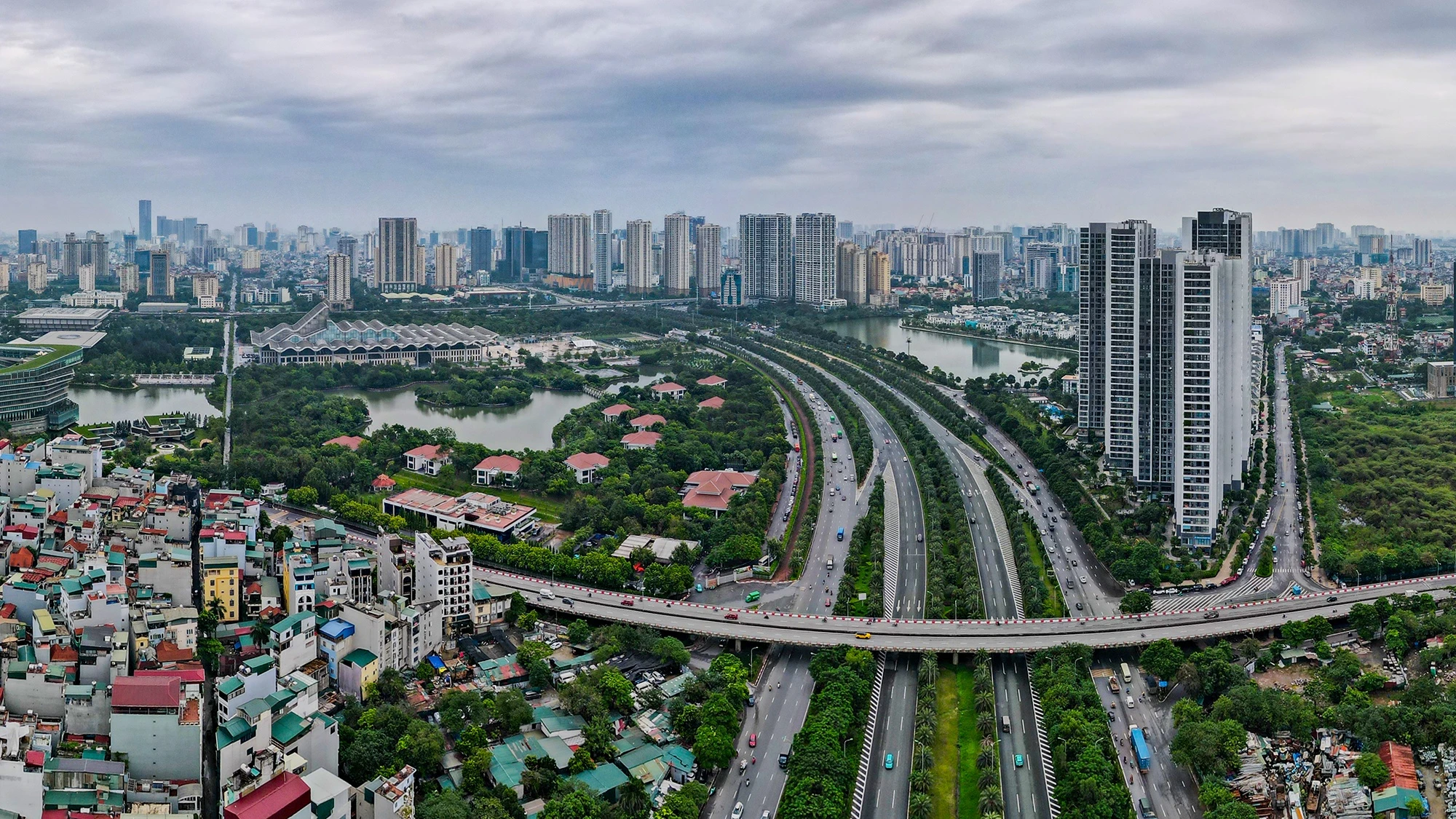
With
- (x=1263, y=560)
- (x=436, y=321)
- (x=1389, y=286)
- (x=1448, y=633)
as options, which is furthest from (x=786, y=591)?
(x=1389, y=286)

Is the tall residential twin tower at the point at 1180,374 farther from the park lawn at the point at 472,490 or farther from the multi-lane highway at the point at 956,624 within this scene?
the park lawn at the point at 472,490

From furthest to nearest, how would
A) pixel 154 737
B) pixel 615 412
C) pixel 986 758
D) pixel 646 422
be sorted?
pixel 615 412
pixel 646 422
pixel 986 758
pixel 154 737

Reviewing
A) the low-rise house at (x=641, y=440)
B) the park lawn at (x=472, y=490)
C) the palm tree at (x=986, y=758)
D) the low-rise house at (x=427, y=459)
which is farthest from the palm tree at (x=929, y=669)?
the low-rise house at (x=427, y=459)

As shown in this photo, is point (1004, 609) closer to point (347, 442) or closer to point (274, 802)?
point (274, 802)

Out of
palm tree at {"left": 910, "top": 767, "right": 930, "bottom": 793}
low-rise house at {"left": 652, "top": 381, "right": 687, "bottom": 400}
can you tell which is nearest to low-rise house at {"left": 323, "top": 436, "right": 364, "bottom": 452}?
low-rise house at {"left": 652, "top": 381, "right": 687, "bottom": 400}

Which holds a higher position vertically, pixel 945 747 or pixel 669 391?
pixel 669 391

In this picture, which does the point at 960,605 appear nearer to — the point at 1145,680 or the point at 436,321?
the point at 1145,680

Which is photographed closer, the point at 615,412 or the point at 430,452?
the point at 430,452

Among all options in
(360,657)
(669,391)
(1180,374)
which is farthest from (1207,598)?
(669,391)
